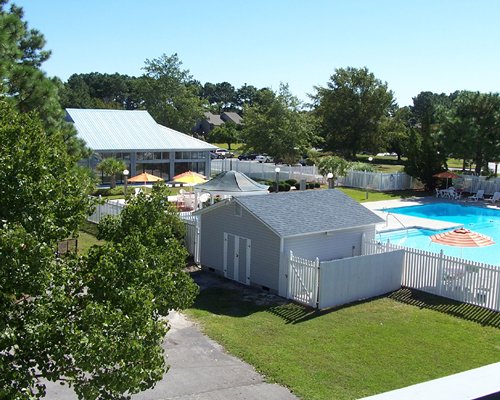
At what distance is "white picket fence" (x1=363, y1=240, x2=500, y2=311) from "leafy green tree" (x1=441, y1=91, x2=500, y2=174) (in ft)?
78.2

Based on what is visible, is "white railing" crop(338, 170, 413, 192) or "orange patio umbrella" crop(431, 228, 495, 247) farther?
"white railing" crop(338, 170, 413, 192)

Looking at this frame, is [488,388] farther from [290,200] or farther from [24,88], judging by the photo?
[290,200]

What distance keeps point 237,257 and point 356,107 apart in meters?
47.6

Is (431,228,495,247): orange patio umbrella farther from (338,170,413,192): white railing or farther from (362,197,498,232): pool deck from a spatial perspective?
(338,170,413,192): white railing

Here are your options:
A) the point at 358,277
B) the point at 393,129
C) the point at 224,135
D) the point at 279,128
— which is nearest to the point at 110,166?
the point at 279,128

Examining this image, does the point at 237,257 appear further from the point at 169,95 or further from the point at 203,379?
the point at 169,95

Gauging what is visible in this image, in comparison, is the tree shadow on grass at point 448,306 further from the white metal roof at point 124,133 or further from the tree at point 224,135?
the tree at point 224,135

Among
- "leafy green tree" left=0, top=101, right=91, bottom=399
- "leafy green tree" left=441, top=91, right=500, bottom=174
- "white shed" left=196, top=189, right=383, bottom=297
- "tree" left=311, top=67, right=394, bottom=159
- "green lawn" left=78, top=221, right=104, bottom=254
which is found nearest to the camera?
"leafy green tree" left=0, top=101, right=91, bottom=399

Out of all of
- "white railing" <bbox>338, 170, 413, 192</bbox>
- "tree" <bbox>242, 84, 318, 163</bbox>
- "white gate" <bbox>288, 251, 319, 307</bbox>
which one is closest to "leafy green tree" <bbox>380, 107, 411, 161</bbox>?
"tree" <bbox>242, 84, 318, 163</bbox>

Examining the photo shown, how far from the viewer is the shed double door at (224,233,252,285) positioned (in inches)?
670

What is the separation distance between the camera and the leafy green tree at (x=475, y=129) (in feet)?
124

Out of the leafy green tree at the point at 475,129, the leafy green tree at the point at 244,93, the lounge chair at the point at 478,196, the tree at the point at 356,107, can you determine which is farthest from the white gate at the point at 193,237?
the leafy green tree at the point at 244,93

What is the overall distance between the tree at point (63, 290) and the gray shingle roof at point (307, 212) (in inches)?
371

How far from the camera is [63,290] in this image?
18.8 feet
